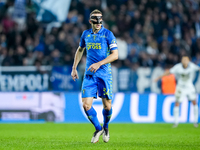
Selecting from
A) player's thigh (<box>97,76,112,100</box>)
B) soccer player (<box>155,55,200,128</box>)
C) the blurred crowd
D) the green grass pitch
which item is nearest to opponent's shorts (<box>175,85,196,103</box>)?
soccer player (<box>155,55,200,128</box>)

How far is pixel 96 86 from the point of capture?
22.3 ft

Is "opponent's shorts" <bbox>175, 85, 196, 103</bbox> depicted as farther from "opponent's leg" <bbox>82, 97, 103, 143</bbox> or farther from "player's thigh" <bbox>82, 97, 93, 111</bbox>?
"player's thigh" <bbox>82, 97, 93, 111</bbox>

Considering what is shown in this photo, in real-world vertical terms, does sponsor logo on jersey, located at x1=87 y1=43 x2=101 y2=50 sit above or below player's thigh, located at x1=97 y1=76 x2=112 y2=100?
above

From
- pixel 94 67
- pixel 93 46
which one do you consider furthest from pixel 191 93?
pixel 94 67

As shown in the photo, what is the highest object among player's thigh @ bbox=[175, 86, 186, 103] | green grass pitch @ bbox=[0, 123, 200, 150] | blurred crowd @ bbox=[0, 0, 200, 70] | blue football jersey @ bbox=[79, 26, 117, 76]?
blurred crowd @ bbox=[0, 0, 200, 70]

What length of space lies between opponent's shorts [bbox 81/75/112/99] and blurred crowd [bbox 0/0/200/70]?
7980 millimetres

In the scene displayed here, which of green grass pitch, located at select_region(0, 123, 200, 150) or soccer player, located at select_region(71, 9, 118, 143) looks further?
soccer player, located at select_region(71, 9, 118, 143)

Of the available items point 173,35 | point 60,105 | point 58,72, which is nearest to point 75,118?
point 60,105

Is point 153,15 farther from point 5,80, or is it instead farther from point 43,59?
point 5,80

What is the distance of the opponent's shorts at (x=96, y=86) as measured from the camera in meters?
6.72

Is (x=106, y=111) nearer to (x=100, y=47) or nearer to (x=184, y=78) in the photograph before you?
(x=100, y=47)

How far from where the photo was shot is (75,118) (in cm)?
1402

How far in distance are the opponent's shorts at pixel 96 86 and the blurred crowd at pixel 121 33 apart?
7.98 metres

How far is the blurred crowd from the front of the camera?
15500mm
